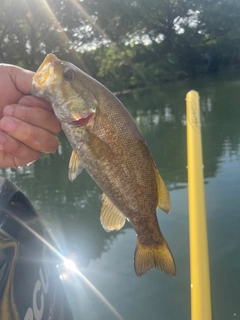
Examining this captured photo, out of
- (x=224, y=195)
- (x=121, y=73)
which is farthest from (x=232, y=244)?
(x=121, y=73)

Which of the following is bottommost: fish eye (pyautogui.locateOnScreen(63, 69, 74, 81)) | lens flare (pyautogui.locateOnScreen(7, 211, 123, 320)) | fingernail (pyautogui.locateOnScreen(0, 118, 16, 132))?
lens flare (pyautogui.locateOnScreen(7, 211, 123, 320))

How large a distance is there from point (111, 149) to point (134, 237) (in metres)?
2.83

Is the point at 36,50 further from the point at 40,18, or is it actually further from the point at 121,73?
the point at 121,73

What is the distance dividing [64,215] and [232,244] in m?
2.28

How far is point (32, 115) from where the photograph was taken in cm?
166

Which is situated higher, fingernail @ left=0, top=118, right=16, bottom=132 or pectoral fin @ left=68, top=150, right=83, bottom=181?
fingernail @ left=0, top=118, right=16, bottom=132

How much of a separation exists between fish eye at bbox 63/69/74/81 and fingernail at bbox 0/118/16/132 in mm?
299

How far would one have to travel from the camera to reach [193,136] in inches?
162

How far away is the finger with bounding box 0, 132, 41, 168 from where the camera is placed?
1695 mm

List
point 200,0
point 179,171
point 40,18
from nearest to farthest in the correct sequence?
1. point 179,171
2. point 40,18
3. point 200,0

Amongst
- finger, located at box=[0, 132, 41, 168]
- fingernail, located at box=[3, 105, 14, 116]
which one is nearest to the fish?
fingernail, located at box=[3, 105, 14, 116]

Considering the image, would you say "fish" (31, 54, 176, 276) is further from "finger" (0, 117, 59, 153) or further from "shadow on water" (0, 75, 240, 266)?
"shadow on water" (0, 75, 240, 266)

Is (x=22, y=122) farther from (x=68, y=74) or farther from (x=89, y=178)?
(x=89, y=178)

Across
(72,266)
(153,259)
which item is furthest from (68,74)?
(72,266)
